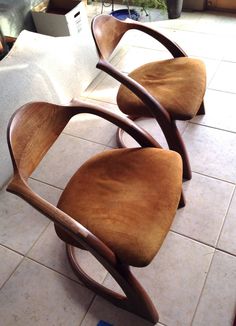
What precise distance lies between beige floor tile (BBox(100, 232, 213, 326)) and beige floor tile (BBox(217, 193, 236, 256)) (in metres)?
0.06

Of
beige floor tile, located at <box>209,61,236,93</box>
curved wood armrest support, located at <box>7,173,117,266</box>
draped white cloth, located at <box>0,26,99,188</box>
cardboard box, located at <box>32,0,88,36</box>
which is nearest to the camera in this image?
curved wood armrest support, located at <box>7,173,117,266</box>

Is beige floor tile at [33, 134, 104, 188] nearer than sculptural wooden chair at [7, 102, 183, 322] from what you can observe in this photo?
No

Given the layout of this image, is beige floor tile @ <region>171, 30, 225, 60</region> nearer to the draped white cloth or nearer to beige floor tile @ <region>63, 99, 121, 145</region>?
the draped white cloth

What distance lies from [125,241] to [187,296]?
467 mm

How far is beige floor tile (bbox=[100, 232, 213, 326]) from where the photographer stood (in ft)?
3.84

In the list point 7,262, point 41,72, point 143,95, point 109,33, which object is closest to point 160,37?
point 109,33

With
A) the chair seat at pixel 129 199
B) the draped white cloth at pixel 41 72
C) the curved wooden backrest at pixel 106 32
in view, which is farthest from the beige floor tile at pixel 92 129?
the chair seat at pixel 129 199

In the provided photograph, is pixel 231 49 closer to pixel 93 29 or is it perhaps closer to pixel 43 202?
pixel 93 29

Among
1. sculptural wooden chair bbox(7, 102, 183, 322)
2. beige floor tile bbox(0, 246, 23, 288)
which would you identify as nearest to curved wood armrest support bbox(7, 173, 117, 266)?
sculptural wooden chair bbox(7, 102, 183, 322)

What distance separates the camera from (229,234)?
4.43 feet

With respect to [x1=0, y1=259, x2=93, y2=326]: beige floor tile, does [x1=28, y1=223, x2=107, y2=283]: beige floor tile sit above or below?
above

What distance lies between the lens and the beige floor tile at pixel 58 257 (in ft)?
4.25

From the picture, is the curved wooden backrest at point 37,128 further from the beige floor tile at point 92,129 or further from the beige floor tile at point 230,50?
the beige floor tile at point 230,50

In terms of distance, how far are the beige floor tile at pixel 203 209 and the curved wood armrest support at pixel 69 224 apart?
23.2 inches
